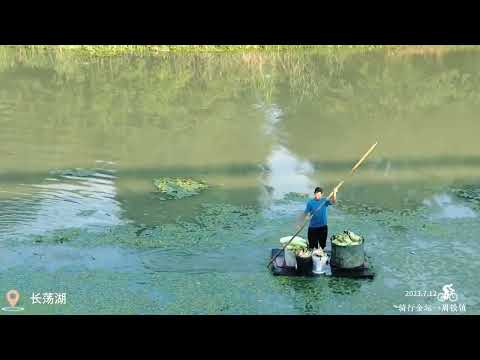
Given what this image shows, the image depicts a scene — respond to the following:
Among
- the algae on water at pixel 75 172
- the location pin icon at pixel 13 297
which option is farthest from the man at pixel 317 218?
the algae on water at pixel 75 172

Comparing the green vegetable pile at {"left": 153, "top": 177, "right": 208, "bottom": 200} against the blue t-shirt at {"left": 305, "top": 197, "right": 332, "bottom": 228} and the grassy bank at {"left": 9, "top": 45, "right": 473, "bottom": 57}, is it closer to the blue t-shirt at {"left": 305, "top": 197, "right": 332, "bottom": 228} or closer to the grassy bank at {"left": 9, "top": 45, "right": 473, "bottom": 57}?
the blue t-shirt at {"left": 305, "top": 197, "right": 332, "bottom": 228}

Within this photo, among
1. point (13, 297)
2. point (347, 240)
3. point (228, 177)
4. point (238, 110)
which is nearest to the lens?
point (13, 297)

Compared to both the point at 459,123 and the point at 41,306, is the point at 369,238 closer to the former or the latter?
the point at 41,306

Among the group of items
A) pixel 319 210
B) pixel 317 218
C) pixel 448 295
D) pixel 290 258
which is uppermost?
pixel 319 210

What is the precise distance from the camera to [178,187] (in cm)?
1222

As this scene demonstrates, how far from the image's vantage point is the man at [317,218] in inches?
349

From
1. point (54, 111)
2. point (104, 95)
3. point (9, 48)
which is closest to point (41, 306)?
point (54, 111)

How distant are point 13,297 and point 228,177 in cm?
578

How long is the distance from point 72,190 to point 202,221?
10.2ft

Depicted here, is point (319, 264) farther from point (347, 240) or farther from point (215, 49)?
point (215, 49)

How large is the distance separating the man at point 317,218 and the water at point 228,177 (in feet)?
2.36

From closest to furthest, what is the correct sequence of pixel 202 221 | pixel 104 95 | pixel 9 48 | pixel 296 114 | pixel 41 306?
1. pixel 41 306
2. pixel 202 221
3. pixel 296 114
4. pixel 104 95
5. pixel 9 48

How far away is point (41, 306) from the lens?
8141 millimetres

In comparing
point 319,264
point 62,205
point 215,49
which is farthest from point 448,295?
point 215,49
